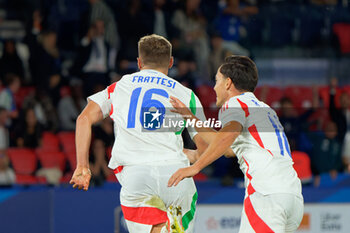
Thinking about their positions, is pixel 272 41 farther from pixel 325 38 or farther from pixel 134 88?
pixel 134 88

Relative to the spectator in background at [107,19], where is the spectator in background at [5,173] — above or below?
below

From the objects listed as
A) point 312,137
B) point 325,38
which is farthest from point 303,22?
point 312,137

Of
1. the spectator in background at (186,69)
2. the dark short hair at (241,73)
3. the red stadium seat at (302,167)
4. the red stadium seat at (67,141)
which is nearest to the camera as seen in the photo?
the dark short hair at (241,73)

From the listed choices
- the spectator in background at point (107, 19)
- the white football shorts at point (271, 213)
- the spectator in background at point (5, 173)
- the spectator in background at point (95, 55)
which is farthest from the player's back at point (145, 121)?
the spectator in background at point (107, 19)

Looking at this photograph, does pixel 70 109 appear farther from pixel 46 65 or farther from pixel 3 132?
pixel 3 132

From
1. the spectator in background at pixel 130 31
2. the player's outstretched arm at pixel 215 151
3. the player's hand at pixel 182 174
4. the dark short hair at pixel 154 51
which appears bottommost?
the spectator in background at pixel 130 31

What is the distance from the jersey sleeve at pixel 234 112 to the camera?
4.31 meters

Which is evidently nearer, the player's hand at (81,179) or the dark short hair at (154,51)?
the player's hand at (81,179)

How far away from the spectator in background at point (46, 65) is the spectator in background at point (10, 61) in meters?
0.24

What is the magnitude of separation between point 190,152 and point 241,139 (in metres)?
0.55

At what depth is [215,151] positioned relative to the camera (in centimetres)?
423

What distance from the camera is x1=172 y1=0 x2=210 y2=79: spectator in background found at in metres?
12.0

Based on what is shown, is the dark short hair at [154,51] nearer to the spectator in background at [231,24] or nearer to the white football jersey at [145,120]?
the white football jersey at [145,120]

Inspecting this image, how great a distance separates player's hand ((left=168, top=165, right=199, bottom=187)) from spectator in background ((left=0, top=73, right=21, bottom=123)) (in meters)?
6.54
